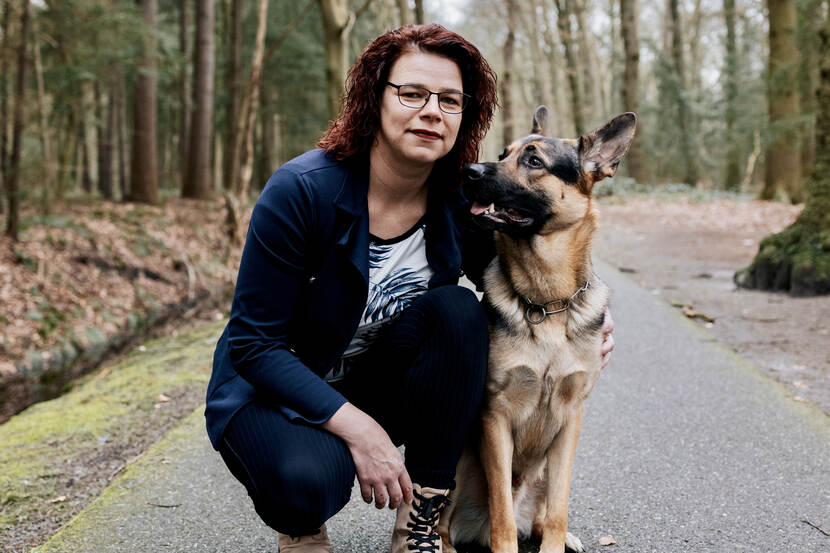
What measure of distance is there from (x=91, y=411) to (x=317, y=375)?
115 inches

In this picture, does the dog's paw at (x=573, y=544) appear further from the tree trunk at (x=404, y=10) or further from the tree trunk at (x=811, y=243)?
the tree trunk at (x=404, y=10)

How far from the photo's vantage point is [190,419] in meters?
4.34

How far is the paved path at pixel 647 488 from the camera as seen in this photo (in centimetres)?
286

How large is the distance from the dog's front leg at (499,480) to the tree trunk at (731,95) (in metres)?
25.5

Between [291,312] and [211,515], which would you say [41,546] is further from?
[291,312]

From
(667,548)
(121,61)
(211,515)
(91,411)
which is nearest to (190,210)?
(121,61)

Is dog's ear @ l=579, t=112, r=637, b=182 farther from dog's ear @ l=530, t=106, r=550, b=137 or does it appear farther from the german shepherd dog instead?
dog's ear @ l=530, t=106, r=550, b=137

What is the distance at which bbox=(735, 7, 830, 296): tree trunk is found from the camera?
7668 mm

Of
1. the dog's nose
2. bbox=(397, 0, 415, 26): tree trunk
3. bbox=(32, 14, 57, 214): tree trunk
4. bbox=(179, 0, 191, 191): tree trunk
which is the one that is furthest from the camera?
bbox=(179, 0, 191, 191): tree trunk

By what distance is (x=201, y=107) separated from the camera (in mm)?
17000

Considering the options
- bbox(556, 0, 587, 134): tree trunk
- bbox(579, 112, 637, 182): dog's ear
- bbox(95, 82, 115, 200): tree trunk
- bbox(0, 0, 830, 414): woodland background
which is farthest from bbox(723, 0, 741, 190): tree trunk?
bbox(579, 112, 637, 182): dog's ear

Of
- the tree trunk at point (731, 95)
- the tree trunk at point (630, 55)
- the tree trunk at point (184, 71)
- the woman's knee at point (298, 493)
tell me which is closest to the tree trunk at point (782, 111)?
the tree trunk at point (630, 55)

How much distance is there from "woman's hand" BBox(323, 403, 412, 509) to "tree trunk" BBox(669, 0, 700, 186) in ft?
85.7

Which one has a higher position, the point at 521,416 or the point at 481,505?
the point at 521,416
